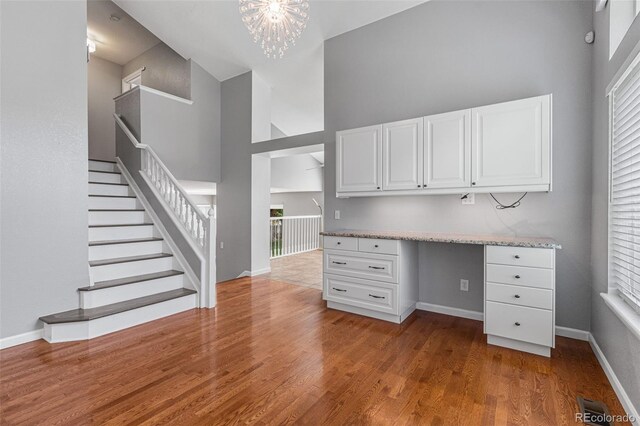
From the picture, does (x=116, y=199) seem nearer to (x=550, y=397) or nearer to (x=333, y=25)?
(x=333, y=25)

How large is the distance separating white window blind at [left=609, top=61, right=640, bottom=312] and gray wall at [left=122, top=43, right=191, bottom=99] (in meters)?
5.47

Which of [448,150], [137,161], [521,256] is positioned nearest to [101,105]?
[137,161]

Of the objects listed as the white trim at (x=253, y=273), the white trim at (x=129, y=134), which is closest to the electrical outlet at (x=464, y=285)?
the white trim at (x=253, y=273)

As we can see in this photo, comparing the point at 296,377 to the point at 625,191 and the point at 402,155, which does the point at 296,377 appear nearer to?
the point at 402,155

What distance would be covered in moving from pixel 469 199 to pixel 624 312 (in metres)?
1.57

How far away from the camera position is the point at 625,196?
1914 millimetres

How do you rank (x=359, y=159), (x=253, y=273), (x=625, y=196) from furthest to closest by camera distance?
(x=253, y=273)
(x=359, y=159)
(x=625, y=196)

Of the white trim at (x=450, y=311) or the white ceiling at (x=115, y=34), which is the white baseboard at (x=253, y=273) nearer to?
the white trim at (x=450, y=311)

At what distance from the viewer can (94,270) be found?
3.20 m

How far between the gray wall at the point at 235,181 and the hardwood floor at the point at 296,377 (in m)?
2.37

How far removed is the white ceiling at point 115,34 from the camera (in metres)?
5.11

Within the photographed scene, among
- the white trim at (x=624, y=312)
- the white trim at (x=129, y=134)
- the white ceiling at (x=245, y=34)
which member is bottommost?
the white trim at (x=624, y=312)

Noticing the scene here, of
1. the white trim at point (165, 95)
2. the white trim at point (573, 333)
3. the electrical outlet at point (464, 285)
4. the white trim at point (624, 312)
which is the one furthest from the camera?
the white trim at point (165, 95)

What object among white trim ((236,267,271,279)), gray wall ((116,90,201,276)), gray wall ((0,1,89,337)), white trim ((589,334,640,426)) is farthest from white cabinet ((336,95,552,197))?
gray wall ((0,1,89,337))
